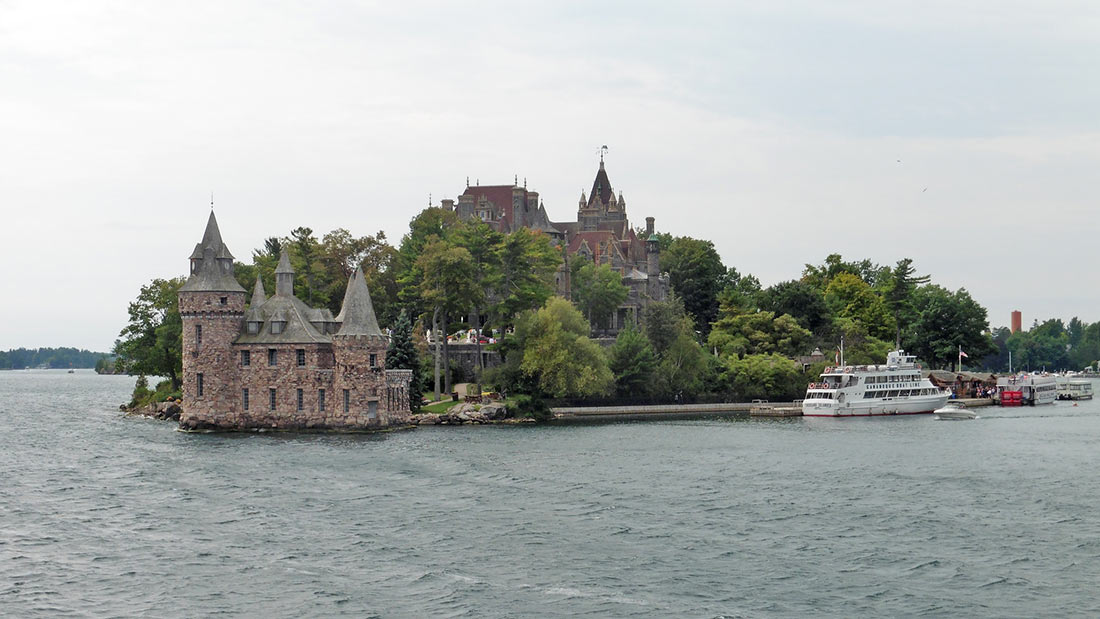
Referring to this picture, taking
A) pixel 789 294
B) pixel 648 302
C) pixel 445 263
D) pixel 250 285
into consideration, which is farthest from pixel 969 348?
pixel 250 285

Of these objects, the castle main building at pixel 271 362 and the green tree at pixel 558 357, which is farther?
the green tree at pixel 558 357

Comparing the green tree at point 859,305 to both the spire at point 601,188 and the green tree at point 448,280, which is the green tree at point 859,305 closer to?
the spire at point 601,188

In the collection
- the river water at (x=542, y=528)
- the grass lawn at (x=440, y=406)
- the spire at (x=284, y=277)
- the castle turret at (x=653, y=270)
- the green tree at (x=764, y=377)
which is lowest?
the river water at (x=542, y=528)

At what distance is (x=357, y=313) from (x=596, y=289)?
46501 mm

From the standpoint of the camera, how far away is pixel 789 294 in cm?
12556

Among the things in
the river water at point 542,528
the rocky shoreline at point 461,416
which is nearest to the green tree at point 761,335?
the rocky shoreline at point 461,416

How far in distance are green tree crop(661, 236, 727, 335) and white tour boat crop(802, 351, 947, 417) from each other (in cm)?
3367

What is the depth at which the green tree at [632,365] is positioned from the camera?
97.9 m

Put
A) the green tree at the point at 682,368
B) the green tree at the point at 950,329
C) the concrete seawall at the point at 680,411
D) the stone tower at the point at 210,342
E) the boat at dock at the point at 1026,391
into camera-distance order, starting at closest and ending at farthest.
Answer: the stone tower at the point at 210,342 → the concrete seawall at the point at 680,411 → the green tree at the point at 682,368 → the boat at dock at the point at 1026,391 → the green tree at the point at 950,329

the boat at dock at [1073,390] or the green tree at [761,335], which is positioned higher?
the green tree at [761,335]

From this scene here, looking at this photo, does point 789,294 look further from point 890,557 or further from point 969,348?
point 890,557

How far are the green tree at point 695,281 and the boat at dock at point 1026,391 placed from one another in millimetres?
33091

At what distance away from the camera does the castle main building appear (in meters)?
73.2

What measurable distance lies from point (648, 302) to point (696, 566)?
2939 inches
